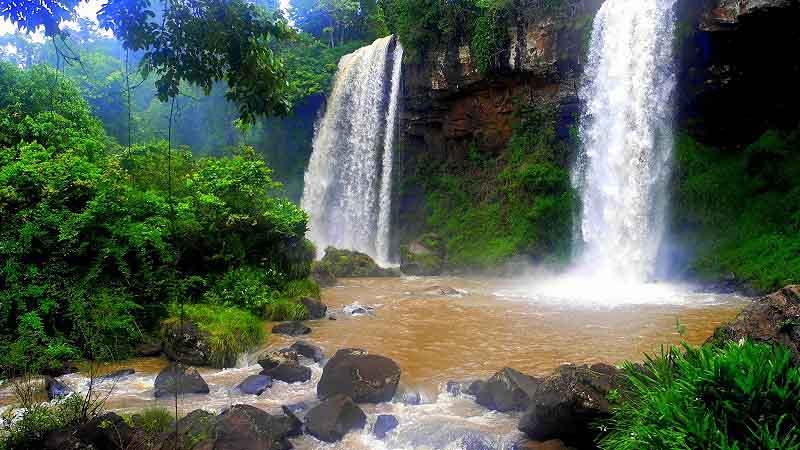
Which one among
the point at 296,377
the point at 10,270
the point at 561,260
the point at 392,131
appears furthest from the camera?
the point at 392,131

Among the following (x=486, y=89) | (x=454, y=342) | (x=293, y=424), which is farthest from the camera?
(x=486, y=89)

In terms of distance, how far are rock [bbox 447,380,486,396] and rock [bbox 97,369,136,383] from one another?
4943 millimetres

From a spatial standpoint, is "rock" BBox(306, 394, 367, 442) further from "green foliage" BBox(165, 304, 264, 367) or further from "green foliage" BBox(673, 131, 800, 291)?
"green foliage" BBox(673, 131, 800, 291)

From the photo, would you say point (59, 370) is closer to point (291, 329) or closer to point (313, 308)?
point (291, 329)

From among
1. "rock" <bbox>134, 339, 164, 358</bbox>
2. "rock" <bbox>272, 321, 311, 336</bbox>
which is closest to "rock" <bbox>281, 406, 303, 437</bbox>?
"rock" <bbox>134, 339, 164, 358</bbox>

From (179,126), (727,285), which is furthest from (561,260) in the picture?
(179,126)

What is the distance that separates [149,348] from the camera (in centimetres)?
979

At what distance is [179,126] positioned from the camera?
37344 mm

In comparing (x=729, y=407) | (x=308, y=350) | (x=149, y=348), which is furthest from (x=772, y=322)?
(x=149, y=348)

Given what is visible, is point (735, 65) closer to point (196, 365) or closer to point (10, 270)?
point (196, 365)

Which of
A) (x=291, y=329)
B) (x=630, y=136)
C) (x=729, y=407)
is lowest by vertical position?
(x=291, y=329)

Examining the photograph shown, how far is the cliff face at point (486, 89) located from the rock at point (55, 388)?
17827 mm

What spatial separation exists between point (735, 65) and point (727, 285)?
648 centimetres

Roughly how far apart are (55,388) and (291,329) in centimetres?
435
